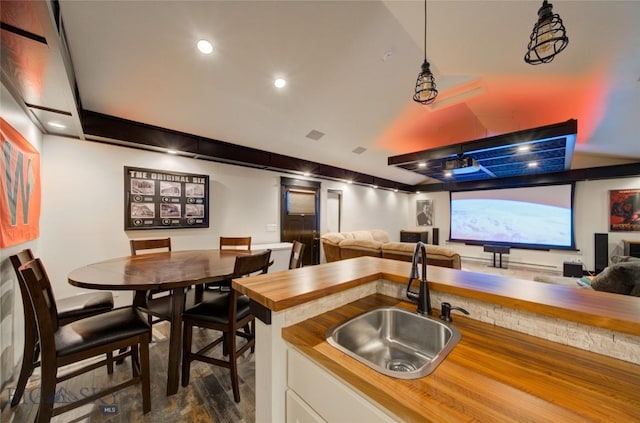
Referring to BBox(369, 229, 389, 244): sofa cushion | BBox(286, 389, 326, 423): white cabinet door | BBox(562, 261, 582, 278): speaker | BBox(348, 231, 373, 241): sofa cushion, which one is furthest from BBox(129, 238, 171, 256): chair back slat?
BBox(562, 261, 582, 278): speaker

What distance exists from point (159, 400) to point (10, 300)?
146 centimetres

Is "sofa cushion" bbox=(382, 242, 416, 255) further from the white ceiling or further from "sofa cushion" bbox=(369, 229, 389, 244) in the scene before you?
"sofa cushion" bbox=(369, 229, 389, 244)

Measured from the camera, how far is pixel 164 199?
3.39 meters

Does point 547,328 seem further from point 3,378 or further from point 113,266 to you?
point 3,378

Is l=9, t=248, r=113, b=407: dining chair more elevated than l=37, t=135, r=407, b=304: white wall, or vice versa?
l=37, t=135, r=407, b=304: white wall

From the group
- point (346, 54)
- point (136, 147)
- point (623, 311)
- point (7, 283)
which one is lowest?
point (7, 283)

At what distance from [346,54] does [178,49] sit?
168cm

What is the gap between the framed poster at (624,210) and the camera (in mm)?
5242

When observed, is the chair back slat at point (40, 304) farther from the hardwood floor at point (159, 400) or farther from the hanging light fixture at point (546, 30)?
the hanging light fixture at point (546, 30)

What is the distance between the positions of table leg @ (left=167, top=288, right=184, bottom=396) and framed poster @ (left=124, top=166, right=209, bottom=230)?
204cm

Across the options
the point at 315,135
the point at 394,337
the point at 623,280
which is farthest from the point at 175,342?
the point at 623,280

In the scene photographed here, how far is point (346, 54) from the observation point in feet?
8.59

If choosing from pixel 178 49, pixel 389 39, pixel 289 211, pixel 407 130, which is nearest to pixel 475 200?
pixel 407 130

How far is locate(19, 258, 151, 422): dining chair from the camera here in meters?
1.30
